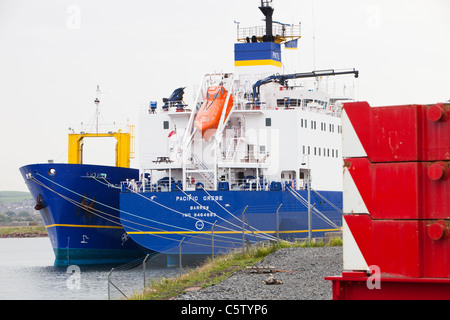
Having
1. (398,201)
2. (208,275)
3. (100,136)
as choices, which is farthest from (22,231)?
(398,201)

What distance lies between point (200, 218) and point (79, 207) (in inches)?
296

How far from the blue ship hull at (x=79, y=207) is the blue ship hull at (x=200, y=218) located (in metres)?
3.55

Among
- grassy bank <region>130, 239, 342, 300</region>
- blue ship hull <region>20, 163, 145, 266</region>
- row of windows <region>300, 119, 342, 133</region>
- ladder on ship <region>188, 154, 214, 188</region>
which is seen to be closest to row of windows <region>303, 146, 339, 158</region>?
row of windows <region>300, 119, 342, 133</region>

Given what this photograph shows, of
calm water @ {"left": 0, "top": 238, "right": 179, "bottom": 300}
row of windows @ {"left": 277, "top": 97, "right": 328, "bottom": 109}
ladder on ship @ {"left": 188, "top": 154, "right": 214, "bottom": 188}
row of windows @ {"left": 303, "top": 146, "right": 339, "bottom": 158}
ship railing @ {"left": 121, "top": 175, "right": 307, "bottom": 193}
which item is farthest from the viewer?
row of windows @ {"left": 277, "top": 97, "right": 328, "bottom": 109}

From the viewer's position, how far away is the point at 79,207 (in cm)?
3591

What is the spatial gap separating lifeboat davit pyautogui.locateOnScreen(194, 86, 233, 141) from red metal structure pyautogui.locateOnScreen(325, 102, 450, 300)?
2742 centimetres

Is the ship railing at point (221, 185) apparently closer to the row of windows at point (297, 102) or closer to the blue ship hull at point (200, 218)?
the blue ship hull at point (200, 218)

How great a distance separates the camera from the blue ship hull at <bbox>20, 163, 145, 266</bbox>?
3525 centimetres

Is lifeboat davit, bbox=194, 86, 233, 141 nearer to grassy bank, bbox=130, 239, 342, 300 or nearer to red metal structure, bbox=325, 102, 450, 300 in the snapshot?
grassy bank, bbox=130, 239, 342, 300

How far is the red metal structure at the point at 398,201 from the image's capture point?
218 inches

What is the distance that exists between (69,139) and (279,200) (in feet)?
45.7

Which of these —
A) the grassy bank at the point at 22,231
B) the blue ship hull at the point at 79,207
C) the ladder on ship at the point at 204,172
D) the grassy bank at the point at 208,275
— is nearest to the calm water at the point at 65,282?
the blue ship hull at the point at 79,207
